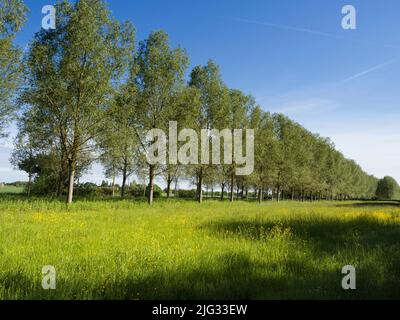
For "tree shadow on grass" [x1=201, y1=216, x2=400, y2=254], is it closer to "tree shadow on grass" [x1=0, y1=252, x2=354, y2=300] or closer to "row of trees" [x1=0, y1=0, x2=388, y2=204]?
"tree shadow on grass" [x1=0, y1=252, x2=354, y2=300]

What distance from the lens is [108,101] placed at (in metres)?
32.3

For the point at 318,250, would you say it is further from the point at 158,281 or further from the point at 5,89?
the point at 5,89

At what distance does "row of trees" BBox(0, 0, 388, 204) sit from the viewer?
31.3 meters

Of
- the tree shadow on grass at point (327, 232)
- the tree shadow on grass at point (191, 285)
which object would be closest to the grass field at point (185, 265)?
the tree shadow on grass at point (191, 285)

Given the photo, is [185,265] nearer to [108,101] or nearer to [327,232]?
[327,232]

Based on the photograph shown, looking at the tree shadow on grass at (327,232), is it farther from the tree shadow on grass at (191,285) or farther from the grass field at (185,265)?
the tree shadow on grass at (191,285)

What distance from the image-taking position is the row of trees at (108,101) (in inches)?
1232

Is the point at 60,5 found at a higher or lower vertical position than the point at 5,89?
higher

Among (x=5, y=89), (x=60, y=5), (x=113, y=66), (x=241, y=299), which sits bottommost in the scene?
(x=241, y=299)

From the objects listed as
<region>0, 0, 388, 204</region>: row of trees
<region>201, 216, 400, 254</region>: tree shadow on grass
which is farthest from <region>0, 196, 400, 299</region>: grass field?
<region>0, 0, 388, 204</region>: row of trees
